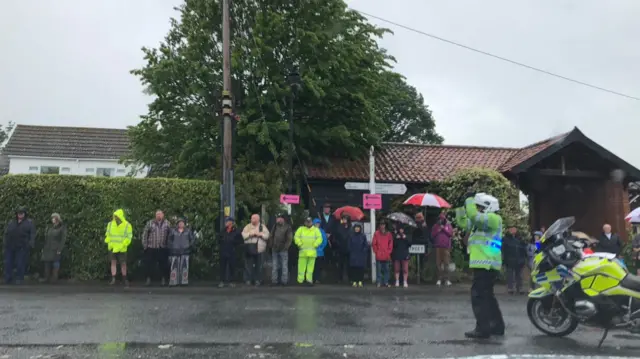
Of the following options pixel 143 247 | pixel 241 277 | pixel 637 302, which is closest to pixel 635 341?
pixel 637 302

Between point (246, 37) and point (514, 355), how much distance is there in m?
17.0

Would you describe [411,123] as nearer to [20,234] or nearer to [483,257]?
[20,234]

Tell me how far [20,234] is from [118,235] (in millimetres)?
2417

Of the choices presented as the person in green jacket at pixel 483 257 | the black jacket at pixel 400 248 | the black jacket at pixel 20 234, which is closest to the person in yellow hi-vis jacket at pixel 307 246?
the black jacket at pixel 400 248

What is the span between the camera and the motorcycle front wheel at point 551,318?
7543 mm

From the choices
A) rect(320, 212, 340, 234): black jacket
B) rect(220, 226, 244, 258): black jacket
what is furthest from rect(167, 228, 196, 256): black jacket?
rect(320, 212, 340, 234): black jacket

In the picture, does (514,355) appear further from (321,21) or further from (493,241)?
(321,21)

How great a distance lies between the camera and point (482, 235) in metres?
7.54

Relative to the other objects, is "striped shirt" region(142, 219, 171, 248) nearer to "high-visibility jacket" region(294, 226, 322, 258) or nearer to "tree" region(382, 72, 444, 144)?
"high-visibility jacket" region(294, 226, 322, 258)

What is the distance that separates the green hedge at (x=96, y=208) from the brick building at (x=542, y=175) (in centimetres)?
737

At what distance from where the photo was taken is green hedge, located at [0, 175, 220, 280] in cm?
1430

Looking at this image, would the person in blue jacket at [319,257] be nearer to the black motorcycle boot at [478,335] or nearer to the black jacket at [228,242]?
the black jacket at [228,242]

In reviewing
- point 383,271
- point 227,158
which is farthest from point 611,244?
point 227,158

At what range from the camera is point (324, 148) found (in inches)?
866
